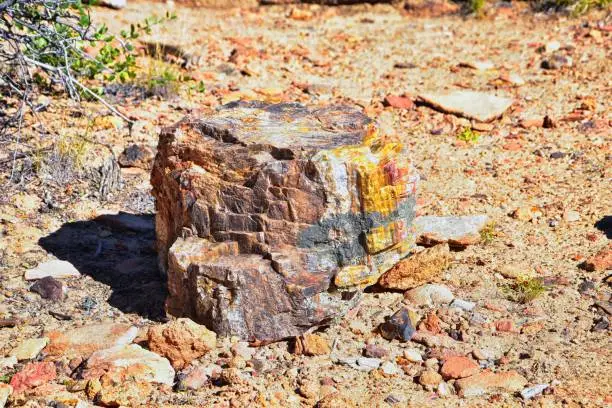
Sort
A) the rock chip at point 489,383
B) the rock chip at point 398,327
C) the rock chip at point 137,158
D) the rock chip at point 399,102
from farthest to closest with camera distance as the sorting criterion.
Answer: the rock chip at point 399,102, the rock chip at point 137,158, the rock chip at point 398,327, the rock chip at point 489,383

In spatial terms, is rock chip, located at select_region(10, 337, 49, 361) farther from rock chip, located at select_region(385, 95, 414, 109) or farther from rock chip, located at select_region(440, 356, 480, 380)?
rock chip, located at select_region(385, 95, 414, 109)

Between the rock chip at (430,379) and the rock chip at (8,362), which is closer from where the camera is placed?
the rock chip at (430,379)

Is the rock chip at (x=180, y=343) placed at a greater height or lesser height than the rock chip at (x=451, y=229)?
lesser

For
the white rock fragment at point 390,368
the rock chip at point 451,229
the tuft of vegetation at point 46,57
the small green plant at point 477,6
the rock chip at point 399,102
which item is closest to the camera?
the white rock fragment at point 390,368

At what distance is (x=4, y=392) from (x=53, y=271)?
3.69 ft

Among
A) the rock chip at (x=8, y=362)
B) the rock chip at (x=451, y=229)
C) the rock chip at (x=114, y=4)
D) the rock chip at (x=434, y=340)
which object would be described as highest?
the rock chip at (x=114, y=4)

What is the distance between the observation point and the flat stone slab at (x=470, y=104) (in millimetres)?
7133

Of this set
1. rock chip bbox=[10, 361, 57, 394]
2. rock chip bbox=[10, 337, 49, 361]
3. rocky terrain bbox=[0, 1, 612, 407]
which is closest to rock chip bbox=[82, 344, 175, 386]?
rocky terrain bbox=[0, 1, 612, 407]

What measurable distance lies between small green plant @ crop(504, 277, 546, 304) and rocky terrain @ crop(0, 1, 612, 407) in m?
0.02

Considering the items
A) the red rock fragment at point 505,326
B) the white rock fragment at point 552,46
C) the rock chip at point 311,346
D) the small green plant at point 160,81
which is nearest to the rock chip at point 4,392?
the rock chip at point 311,346

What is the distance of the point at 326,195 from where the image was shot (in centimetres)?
406

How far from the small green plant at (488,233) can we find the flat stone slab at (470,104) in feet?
6.37

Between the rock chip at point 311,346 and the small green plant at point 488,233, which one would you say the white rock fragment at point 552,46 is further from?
the rock chip at point 311,346

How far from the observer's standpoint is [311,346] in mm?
4121
